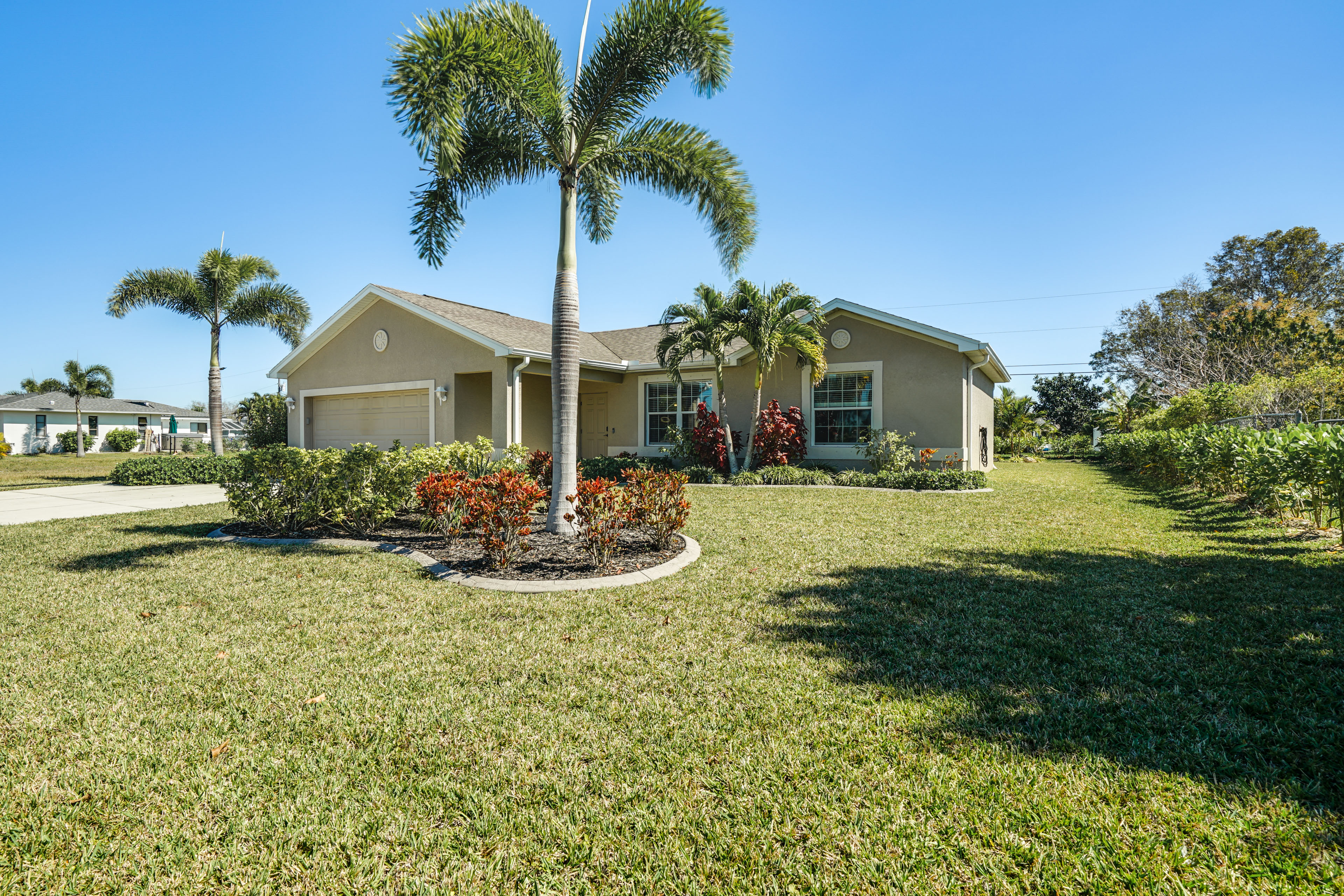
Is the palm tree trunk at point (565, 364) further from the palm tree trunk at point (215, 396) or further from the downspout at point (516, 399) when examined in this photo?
the palm tree trunk at point (215, 396)

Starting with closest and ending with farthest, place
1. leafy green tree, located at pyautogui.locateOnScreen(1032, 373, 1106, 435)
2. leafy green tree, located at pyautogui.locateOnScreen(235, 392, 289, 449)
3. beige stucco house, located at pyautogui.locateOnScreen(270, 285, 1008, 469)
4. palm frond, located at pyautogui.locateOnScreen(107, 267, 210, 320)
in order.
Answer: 1. beige stucco house, located at pyautogui.locateOnScreen(270, 285, 1008, 469)
2. palm frond, located at pyautogui.locateOnScreen(107, 267, 210, 320)
3. leafy green tree, located at pyautogui.locateOnScreen(235, 392, 289, 449)
4. leafy green tree, located at pyautogui.locateOnScreen(1032, 373, 1106, 435)

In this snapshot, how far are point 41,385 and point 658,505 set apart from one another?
73.7 m

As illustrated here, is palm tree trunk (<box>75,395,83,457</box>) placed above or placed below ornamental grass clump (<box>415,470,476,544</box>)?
above

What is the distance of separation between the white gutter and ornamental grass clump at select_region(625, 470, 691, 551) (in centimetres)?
846

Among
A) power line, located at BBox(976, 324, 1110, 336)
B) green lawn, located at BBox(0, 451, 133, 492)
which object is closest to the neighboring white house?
green lawn, located at BBox(0, 451, 133, 492)

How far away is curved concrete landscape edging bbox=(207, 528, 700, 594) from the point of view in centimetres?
504

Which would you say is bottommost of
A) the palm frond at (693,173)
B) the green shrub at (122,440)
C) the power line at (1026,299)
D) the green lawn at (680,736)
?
the green lawn at (680,736)

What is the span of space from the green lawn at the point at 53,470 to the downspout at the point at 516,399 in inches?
458

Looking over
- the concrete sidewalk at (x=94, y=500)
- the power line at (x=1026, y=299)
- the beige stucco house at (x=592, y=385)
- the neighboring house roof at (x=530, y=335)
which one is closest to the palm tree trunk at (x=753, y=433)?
the beige stucco house at (x=592, y=385)

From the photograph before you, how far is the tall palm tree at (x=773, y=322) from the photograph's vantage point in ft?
43.4

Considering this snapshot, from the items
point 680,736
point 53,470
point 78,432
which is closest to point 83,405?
point 78,432

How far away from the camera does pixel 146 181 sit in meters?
14.1

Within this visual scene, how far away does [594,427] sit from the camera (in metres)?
17.9

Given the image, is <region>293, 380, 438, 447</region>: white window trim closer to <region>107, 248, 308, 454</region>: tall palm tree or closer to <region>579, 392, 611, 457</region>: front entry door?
<region>107, 248, 308, 454</region>: tall palm tree
